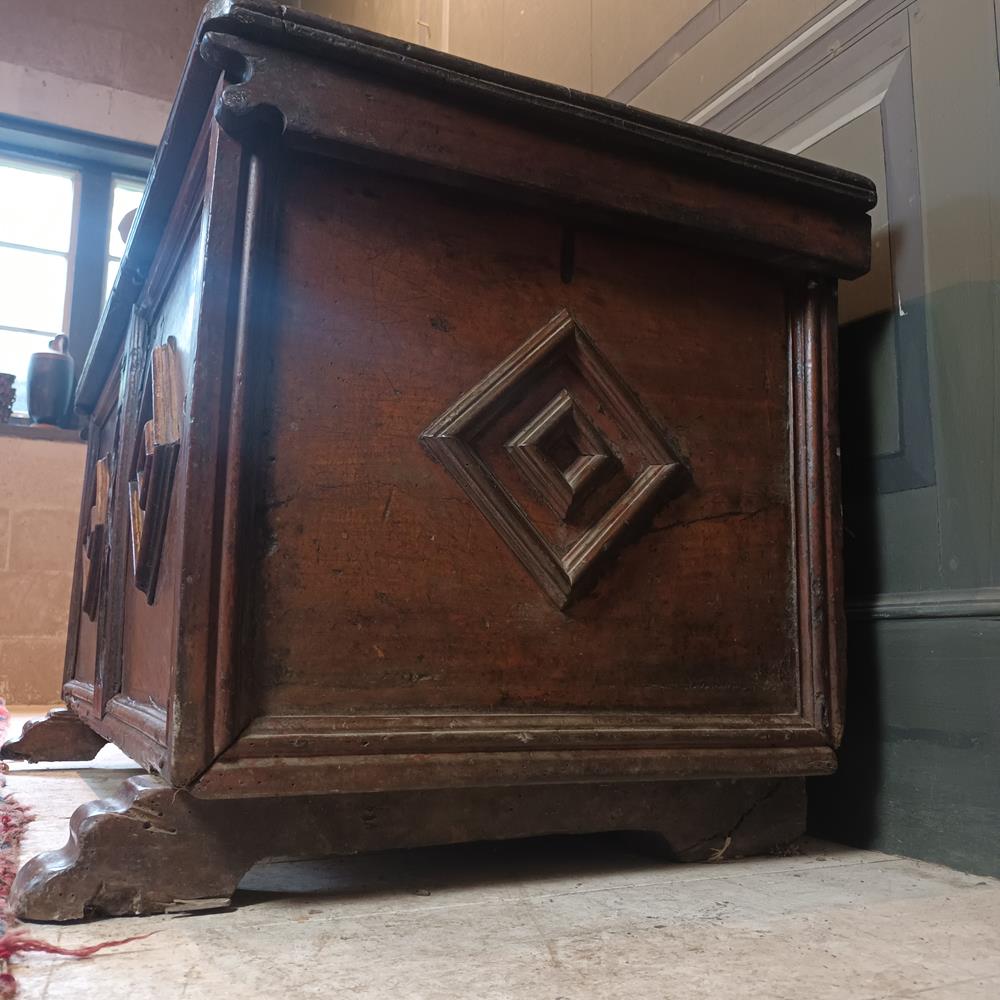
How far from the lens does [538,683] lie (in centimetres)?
97

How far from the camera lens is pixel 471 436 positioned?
0.97m

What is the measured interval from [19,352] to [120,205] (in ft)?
2.90

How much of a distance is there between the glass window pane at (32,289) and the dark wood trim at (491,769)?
4.08m

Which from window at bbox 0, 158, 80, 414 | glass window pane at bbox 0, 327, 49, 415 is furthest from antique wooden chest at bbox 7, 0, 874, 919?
window at bbox 0, 158, 80, 414

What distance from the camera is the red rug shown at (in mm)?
668

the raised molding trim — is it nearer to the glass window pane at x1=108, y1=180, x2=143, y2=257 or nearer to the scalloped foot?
the scalloped foot

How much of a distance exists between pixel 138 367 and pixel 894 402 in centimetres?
109

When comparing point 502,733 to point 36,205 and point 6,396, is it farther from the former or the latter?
point 36,205

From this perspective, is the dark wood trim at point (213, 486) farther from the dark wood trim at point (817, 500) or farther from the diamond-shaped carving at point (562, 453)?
the dark wood trim at point (817, 500)

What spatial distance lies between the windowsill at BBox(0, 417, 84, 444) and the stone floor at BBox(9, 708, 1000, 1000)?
3137 millimetres

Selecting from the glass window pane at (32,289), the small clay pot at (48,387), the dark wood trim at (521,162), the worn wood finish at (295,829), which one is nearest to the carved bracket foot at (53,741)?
the worn wood finish at (295,829)

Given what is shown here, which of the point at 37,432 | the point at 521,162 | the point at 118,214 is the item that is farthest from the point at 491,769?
the point at 118,214

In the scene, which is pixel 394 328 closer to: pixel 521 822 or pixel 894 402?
pixel 521 822

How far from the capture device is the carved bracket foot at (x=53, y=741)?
1.79m
